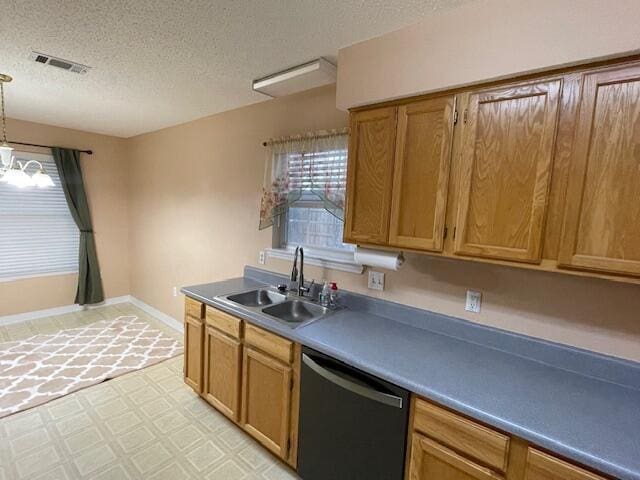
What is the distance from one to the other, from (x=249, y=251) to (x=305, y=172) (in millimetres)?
988

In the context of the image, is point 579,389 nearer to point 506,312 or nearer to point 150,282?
point 506,312

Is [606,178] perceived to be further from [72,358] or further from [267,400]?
[72,358]

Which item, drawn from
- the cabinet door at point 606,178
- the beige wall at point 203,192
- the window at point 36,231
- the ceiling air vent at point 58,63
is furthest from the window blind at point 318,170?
the window at point 36,231

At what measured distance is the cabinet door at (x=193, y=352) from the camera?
2420 millimetres

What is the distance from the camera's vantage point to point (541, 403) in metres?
1.19

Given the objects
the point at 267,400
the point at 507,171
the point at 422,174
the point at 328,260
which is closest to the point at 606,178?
the point at 507,171

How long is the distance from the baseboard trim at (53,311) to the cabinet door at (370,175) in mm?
4404

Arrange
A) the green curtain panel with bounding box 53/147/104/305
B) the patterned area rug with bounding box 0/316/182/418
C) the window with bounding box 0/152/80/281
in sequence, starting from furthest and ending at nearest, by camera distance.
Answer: the green curtain panel with bounding box 53/147/104/305 < the window with bounding box 0/152/80/281 < the patterned area rug with bounding box 0/316/182/418

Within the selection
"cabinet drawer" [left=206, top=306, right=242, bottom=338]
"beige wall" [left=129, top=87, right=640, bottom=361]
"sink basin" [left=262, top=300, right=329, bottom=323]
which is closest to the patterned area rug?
"beige wall" [left=129, top=87, right=640, bottom=361]

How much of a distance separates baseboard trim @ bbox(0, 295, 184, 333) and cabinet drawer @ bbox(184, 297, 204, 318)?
159 cm

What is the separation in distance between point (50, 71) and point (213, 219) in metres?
1.65

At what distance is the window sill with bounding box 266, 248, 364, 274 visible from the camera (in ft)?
7.29

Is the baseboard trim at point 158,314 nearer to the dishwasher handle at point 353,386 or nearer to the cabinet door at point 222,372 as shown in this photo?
the cabinet door at point 222,372

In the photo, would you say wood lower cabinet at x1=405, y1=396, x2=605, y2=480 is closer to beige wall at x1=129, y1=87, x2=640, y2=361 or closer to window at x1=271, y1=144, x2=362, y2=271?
beige wall at x1=129, y1=87, x2=640, y2=361
